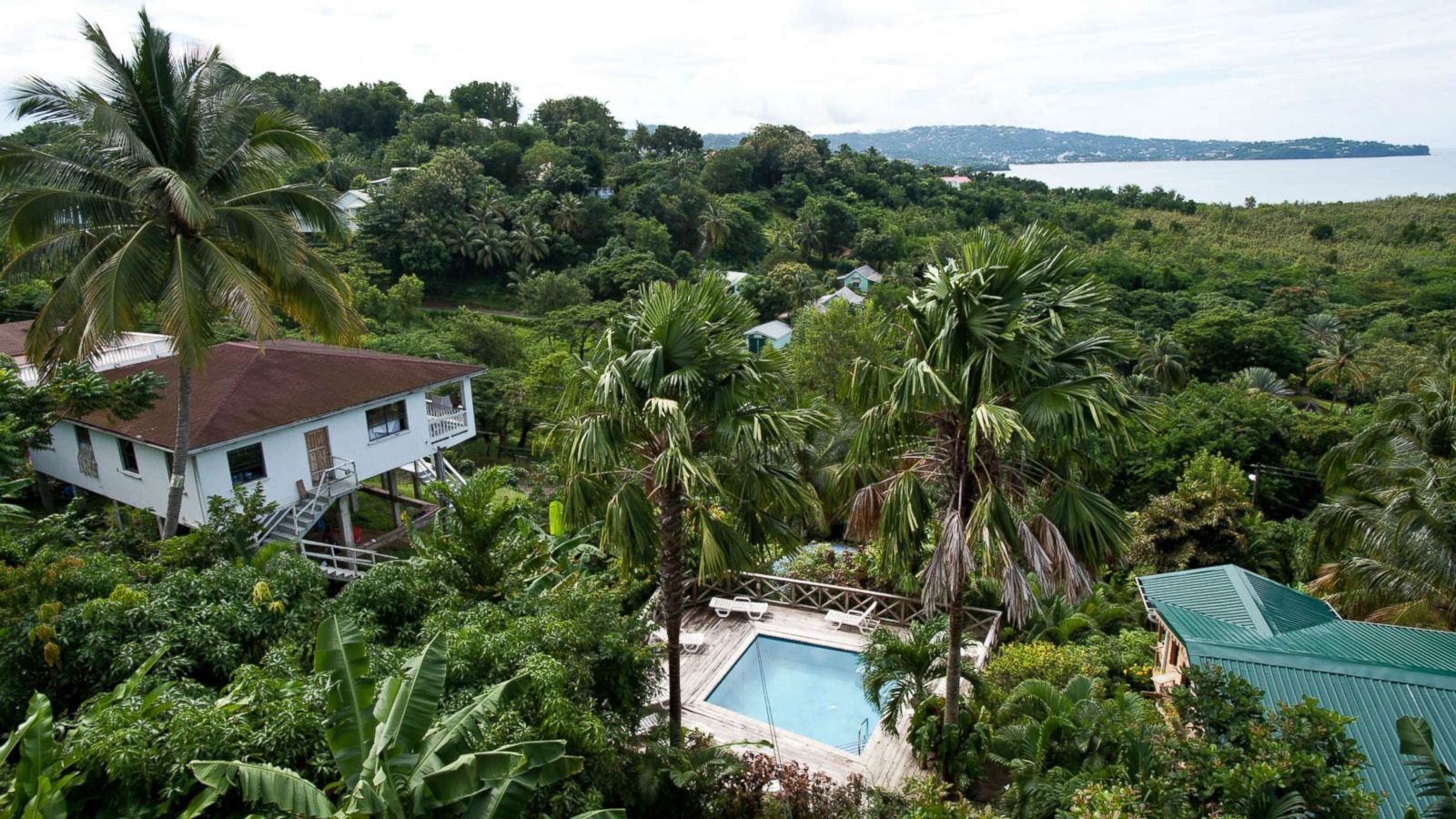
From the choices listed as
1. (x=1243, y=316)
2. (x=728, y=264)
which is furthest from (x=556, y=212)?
(x=1243, y=316)

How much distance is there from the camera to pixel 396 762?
216 inches

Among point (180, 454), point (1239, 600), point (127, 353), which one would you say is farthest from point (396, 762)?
point (127, 353)

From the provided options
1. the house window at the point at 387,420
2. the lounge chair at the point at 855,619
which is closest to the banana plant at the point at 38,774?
the lounge chair at the point at 855,619

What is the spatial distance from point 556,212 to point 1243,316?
4705 centimetres

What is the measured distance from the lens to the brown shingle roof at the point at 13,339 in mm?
20188

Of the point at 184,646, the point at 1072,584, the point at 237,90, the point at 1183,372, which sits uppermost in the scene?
the point at 237,90

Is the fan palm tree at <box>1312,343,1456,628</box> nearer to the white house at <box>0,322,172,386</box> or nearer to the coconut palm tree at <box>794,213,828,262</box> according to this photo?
the white house at <box>0,322,172,386</box>

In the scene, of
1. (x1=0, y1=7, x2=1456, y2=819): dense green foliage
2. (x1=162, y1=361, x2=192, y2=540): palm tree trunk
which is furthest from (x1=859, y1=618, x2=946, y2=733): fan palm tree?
(x1=162, y1=361, x2=192, y2=540): palm tree trunk

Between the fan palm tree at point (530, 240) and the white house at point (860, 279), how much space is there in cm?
2336

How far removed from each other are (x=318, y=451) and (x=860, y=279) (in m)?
51.4

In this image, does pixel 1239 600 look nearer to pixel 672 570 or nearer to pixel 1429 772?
pixel 1429 772

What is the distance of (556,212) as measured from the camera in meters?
59.5

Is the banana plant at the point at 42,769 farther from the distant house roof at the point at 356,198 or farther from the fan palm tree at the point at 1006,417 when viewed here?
the distant house roof at the point at 356,198

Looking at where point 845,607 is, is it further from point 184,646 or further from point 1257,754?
point 184,646
